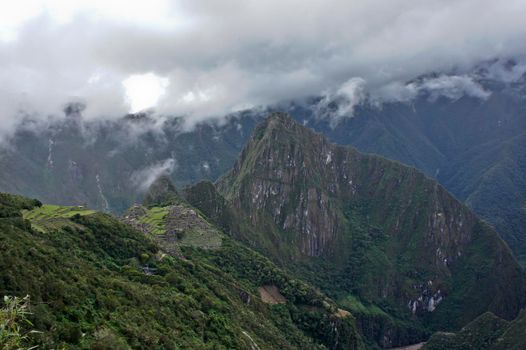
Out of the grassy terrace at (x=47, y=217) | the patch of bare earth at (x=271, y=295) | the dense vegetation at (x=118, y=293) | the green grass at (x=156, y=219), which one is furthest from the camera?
the green grass at (x=156, y=219)

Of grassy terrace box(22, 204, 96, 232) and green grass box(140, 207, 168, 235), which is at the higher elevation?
grassy terrace box(22, 204, 96, 232)

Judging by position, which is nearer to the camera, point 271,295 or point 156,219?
point 271,295

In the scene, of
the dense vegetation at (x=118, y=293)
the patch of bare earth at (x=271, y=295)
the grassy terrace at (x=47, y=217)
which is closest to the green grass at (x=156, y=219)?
the dense vegetation at (x=118, y=293)

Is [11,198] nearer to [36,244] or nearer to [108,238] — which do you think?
[108,238]

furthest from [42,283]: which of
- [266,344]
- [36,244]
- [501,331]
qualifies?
[501,331]

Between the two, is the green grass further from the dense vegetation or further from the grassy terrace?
the grassy terrace

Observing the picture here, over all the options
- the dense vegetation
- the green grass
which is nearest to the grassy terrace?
the dense vegetation

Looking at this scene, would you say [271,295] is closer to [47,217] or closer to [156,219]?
[156,219]

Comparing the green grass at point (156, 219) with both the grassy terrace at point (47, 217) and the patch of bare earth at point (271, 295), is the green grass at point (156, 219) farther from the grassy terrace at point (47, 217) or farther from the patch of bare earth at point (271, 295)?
the grassy terrace at point (47, 217)

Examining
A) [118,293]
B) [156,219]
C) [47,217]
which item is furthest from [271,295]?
[118,293]
